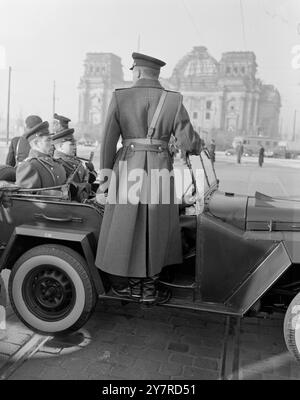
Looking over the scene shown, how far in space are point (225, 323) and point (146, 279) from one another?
41.7 inches

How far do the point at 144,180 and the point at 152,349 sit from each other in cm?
130

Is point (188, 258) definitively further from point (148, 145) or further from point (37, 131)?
point (37, 131)

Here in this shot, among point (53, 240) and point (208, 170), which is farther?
point (208, 170)

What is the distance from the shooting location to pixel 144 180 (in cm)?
287

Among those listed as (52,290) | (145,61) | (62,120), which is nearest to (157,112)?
(145,61)

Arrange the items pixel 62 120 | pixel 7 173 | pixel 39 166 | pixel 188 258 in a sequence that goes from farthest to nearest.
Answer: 1. pixel 62 120
2. pixel 7 173
3. pixel 39 166
4. pixel 188 258

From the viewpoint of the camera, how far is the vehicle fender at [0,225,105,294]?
9.79ft

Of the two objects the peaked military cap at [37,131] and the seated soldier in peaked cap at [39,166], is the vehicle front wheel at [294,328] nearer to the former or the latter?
the seated soldier in peaked cap at [39,166]

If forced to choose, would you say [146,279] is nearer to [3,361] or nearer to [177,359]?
[177,359]

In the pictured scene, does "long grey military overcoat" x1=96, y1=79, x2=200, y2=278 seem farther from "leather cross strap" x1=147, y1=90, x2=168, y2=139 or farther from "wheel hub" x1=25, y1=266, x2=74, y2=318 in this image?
"wheel hub" x1=25, y1=266, x2=74, y2=318

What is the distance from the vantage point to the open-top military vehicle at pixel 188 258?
2.75 metres

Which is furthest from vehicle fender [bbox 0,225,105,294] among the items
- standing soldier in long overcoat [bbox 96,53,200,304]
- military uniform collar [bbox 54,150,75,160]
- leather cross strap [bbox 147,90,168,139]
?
military uniform collar [bbox 54,150,75,160]

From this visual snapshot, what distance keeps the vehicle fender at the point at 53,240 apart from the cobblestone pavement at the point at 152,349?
0.49 m

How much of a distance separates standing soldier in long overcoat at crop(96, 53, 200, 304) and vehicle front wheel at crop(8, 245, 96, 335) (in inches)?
10.5
